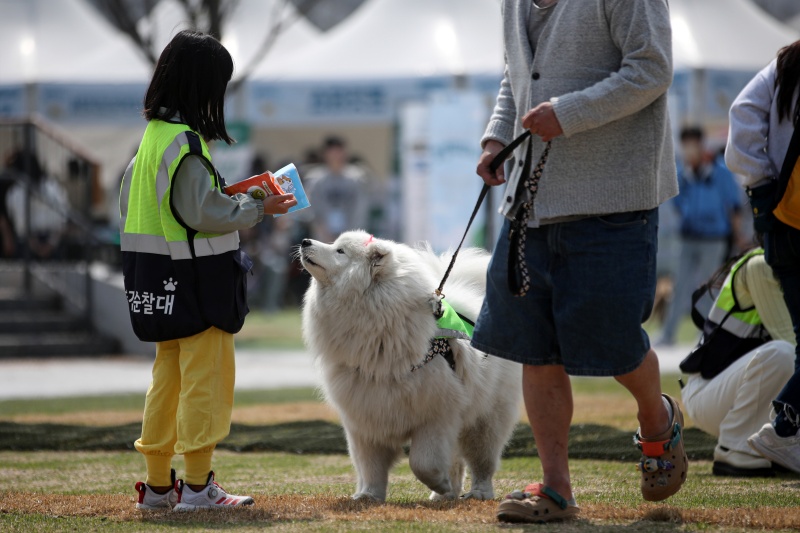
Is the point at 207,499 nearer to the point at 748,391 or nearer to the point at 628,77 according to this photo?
the point at 628,77

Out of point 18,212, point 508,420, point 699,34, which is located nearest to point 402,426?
point 508,420

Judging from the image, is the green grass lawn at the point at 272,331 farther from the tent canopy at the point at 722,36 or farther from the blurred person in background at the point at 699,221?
the tent canopy at the point at 722,36

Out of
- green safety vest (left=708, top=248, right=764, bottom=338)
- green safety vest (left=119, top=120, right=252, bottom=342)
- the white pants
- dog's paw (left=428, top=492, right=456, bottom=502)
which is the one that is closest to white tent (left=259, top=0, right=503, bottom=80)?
green safety vest (left=708, top=248, right=764, bottom=338)

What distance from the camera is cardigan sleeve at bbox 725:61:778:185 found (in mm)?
4543

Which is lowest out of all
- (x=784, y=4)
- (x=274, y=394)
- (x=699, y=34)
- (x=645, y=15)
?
(x=274, y=394)

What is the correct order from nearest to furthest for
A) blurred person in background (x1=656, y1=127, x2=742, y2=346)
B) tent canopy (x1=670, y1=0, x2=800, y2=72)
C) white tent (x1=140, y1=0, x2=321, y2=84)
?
blurred person in background (x1=656, y1=127, x2=742, y2=346), tent canopy (x1=670, y1=0, x2=800, y2=72), white tent (x1=140, y1=0, x2=321, y2=84)

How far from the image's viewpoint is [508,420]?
501 centimetres

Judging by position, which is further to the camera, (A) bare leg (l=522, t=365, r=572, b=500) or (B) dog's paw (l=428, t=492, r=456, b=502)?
(B) dog's paw (l=428, t=492, r=456, b=502)

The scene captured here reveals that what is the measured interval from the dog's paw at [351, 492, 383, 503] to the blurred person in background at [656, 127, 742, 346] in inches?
326

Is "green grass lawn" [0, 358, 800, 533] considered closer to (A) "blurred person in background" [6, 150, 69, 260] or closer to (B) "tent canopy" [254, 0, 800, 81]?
(A) "blurred person in background" [6, 150, 69, 260]

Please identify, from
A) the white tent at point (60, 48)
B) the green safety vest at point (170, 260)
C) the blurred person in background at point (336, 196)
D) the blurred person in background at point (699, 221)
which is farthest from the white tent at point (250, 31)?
the green safety vest at point (170, 260)

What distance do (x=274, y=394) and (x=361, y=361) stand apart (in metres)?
4.91

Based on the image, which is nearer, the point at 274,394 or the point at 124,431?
the point at 124,431

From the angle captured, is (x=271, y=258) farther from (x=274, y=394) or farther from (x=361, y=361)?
(x=361, y=361)
